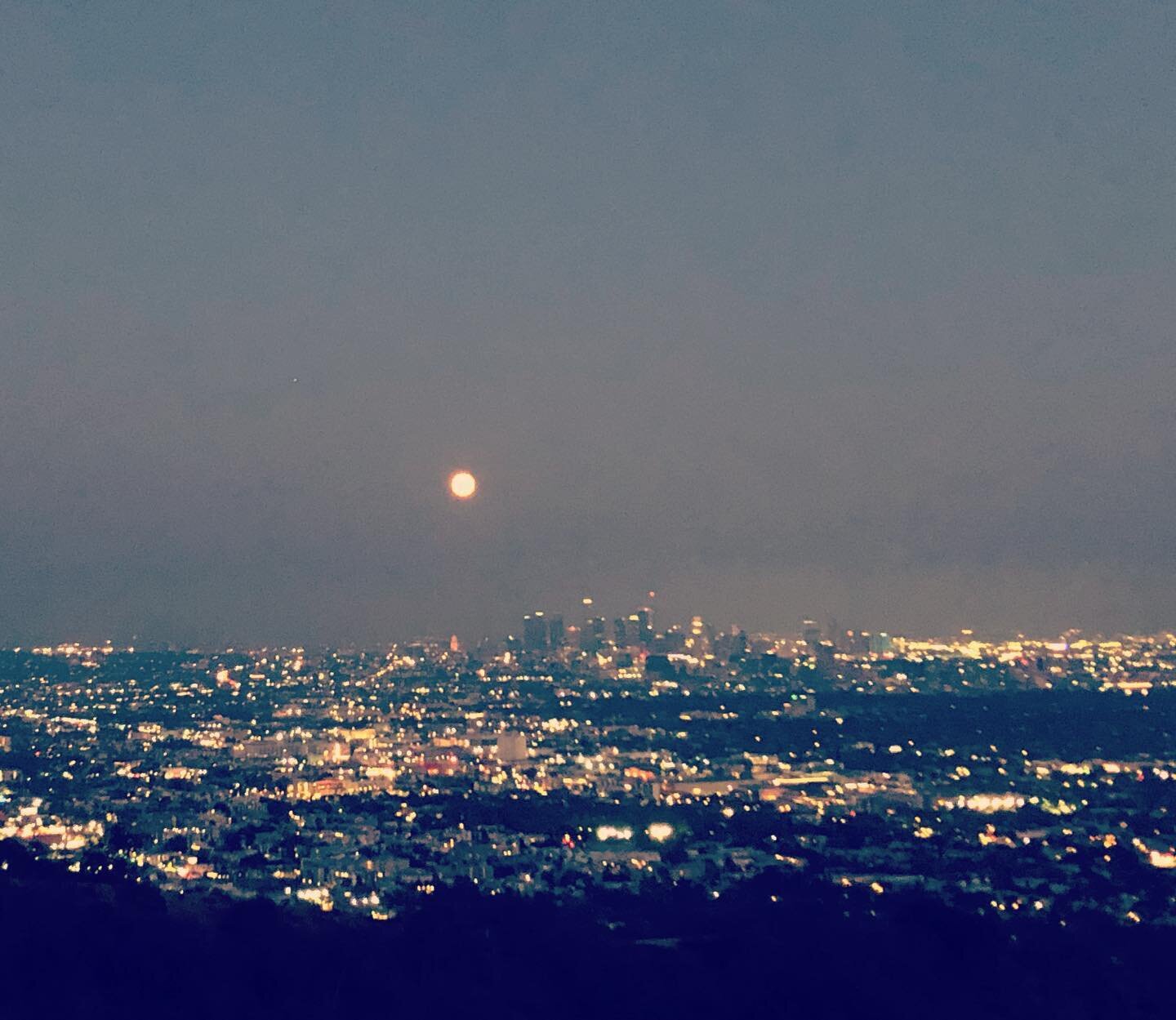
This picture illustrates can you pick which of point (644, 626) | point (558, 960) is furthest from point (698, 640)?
point (558, 960)

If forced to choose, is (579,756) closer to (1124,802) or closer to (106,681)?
(1124,802)

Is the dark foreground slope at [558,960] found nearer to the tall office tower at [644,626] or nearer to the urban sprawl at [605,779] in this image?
the urban sprawl at [605,779]

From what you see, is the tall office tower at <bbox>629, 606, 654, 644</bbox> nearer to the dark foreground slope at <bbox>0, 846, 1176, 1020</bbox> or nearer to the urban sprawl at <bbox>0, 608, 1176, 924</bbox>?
the urban sprawl at <bbox>0, 608, 1176, 924</bbox>

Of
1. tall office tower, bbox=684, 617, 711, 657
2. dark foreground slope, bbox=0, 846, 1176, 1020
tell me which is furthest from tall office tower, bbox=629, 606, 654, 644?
dark foreground slope, bbox=0, 846, 1176, 1020

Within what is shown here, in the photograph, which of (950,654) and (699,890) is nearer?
(699,890)

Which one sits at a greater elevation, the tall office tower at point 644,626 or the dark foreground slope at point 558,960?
the tall office tower at point 644,626

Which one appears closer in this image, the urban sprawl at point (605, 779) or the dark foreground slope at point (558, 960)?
the dark foreground slope at point (558, 960)

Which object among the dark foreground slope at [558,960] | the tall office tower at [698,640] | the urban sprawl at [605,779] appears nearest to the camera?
the dark foreground slope at [558,960]

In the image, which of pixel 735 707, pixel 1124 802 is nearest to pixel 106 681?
pixel 735 707

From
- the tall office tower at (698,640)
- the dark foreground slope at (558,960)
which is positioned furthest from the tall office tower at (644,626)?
the dark foreground slope at (558,960)
